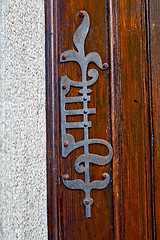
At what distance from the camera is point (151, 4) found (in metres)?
0.87

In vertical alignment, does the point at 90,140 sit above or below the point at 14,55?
below

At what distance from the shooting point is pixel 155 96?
0.85 meters

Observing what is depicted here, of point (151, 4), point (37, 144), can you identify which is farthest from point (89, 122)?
point (151, 4)

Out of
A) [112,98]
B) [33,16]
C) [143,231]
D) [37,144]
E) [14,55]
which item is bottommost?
[143,231]

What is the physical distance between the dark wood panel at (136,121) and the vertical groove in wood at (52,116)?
8.0 inches

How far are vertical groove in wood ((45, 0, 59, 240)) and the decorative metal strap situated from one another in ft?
0.08

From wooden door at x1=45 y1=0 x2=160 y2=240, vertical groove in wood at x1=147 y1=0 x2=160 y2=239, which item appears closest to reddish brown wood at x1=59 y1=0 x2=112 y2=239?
wooden door at x1=45 y1=0 x2=160 y2=240

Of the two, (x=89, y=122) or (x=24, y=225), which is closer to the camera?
(x=24, y=225)

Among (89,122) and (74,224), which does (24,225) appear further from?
(89,122)

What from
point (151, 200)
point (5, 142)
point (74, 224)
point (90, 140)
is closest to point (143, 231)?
point (151, 200)

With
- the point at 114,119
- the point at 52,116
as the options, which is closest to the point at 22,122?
the point at 52,116

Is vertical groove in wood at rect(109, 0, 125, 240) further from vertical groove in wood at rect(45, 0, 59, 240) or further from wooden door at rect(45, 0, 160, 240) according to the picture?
vertical groove in wood at rect(45, 0, 59, 240)

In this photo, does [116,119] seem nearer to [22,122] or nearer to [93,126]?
[93,126]

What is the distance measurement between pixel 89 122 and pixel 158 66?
0.27m
